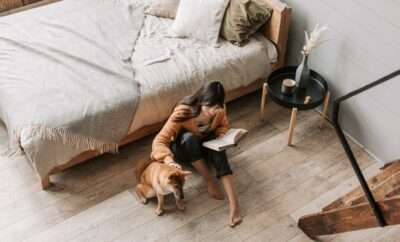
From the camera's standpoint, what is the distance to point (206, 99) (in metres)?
2.41

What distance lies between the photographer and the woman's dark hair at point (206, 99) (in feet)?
7.88

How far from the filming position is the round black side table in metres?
2.73

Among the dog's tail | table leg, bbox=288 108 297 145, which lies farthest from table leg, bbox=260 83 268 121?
the dog's tail

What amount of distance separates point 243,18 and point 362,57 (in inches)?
28.6

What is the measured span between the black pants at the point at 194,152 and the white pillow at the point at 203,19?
2.32 feet

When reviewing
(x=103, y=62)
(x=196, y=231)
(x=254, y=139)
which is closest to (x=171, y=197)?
(x=196, y=231)

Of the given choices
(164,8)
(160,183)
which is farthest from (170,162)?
(164,8)

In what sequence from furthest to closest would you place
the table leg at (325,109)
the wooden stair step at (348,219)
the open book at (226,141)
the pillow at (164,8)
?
the pillow at (164,8), the table leg at (325,109), the open book at (226,141), the wooden stair step at (348,219)

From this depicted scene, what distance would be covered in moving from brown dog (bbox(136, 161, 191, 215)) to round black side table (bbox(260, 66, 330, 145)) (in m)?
0.76

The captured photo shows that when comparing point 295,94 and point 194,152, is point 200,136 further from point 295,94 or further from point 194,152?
point 295,94

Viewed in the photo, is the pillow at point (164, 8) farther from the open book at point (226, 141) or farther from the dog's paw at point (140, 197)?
the dog's paw at point (140, 197)

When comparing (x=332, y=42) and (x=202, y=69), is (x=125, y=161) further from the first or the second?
(x=332, y=42)

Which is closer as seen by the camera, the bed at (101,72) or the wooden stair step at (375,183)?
the wooden stair step at (375,183)

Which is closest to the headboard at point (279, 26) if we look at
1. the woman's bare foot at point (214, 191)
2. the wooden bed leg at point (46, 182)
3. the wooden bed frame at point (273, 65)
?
the wooden bed frame at point (273, 65)
